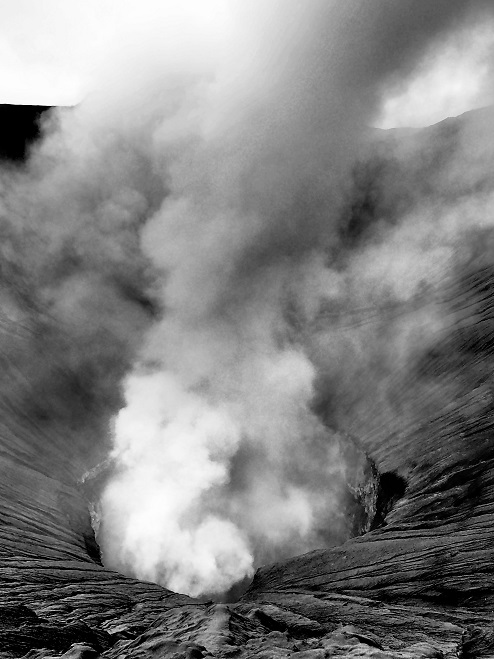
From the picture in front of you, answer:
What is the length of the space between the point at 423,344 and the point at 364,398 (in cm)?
650

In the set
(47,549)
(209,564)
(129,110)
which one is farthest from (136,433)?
(129,110)

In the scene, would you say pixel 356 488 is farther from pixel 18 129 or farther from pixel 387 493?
pixel 18 129

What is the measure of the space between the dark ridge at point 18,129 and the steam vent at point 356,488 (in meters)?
0.55

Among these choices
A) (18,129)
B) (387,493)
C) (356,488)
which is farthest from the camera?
(18,129)

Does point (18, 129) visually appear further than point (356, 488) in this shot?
Yes

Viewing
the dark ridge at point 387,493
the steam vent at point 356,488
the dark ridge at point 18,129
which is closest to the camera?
the steam vent at point 356,488

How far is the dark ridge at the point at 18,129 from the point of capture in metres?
60.4

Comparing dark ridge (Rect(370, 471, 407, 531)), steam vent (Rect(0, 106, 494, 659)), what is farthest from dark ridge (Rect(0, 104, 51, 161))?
dark ridge (Rect(370, 471, 407, 531))

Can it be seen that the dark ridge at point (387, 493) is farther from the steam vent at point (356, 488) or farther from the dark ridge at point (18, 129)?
the dark ridge at point (18, 129)

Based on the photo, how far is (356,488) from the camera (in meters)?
36.2

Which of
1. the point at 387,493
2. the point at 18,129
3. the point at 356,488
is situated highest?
the point at 18,129

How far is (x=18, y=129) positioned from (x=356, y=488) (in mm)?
57149

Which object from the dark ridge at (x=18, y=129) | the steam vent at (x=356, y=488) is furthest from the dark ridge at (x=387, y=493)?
the dark ridge at (x=18, y=129)

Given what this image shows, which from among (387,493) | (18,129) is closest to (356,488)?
(387,493)
